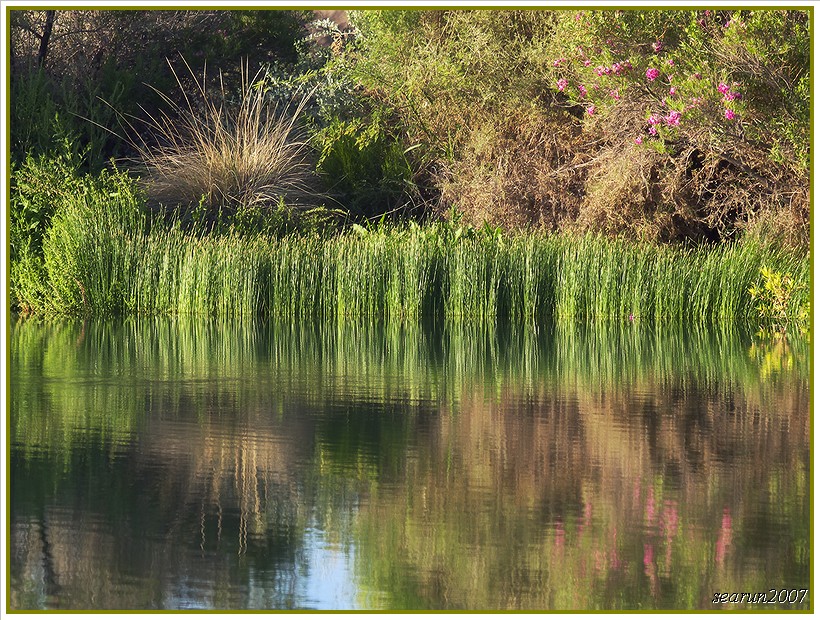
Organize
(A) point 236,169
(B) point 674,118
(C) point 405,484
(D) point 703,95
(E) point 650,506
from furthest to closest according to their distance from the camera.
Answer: (A) point 236,169 → (B) point 674,118 → (D) point 703,95 → (C) point 405,484 → (E) point 650,506

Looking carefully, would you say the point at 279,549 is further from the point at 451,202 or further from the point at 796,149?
the point at 451,202

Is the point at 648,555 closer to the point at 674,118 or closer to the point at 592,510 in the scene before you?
the point at 592,510

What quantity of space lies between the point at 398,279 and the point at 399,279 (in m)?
0.03

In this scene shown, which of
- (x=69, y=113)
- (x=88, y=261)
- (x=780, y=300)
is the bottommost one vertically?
(x=780, y=300)

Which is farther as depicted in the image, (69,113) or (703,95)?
(69,113)

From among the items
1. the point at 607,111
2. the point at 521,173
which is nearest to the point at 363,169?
the point at 521,173

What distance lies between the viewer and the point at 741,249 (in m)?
16.2

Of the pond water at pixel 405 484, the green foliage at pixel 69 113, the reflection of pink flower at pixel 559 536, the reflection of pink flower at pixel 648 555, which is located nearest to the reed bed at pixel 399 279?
the green foliage at pixel 69 113

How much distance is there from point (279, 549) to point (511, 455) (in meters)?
1.99

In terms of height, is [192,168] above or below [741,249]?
above

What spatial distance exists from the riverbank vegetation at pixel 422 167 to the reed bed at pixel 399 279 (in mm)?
27

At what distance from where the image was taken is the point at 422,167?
20.6 metres

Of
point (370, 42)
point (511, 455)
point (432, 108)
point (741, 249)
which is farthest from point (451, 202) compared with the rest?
point (511, 455)

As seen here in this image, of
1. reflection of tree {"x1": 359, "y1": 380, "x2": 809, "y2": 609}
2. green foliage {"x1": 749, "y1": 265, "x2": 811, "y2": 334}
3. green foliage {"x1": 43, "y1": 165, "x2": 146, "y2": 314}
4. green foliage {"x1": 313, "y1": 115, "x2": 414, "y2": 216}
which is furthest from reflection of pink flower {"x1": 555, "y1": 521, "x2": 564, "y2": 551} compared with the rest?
green foliage {"x1": 313, "y1": 115, "x2": 414, "y2": 216}
